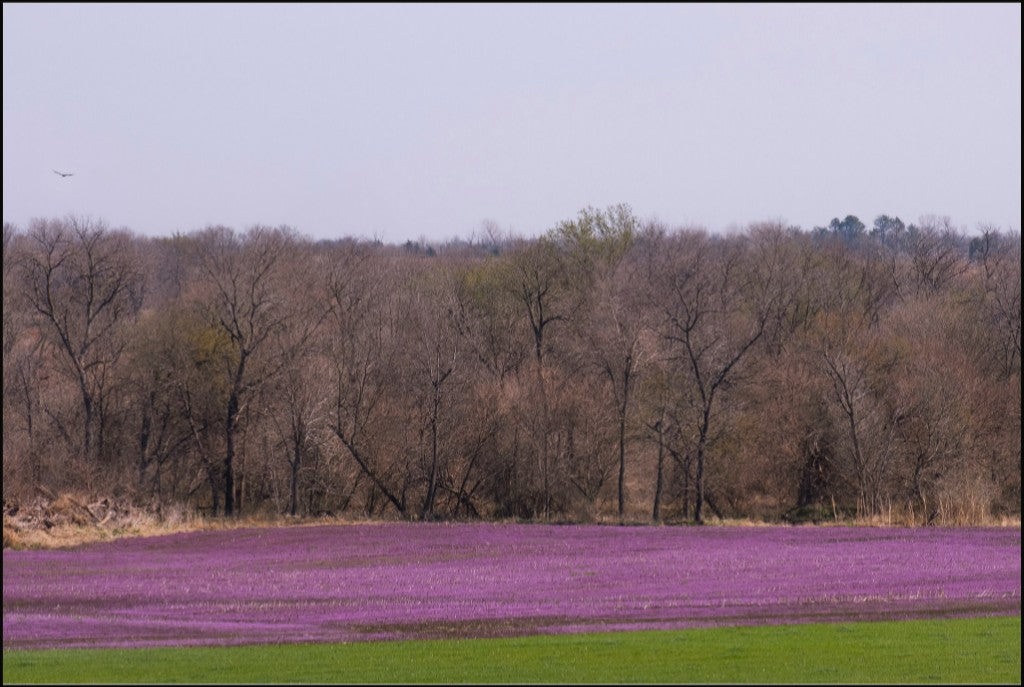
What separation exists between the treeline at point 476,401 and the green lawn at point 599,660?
3624 cm

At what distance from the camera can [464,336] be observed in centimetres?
6962

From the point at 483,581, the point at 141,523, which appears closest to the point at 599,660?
the point at 483,581

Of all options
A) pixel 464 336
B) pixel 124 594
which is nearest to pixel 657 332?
pixel 464 336

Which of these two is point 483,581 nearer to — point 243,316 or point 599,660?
point 599,660

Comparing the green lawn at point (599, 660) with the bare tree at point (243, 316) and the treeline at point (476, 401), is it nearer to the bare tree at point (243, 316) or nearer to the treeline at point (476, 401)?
the treeline at point (476, 401)

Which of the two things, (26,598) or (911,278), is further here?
(911,278)

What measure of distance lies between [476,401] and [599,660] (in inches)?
1753

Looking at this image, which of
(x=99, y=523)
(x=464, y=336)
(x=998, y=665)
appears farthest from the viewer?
(x=464, y=336)

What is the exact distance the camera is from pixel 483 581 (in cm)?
3522

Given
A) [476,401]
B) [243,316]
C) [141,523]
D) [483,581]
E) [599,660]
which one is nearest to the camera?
[599,660]

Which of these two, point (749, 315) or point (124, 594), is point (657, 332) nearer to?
point (749, 315)

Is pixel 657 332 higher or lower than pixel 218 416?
higher

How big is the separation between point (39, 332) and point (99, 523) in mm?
18089

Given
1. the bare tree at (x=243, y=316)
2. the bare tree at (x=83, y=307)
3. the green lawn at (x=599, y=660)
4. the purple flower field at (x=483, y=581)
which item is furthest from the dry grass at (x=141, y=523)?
the green lawn at (x=599, y=660)
